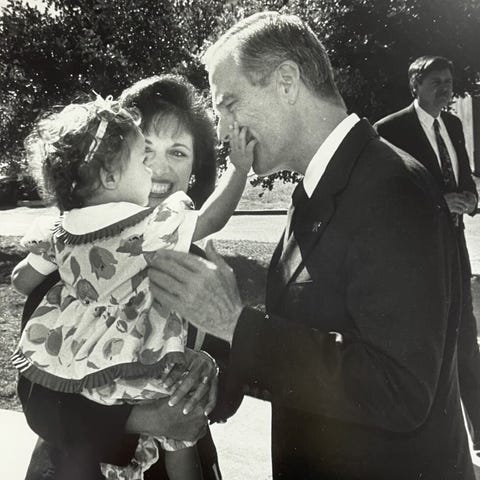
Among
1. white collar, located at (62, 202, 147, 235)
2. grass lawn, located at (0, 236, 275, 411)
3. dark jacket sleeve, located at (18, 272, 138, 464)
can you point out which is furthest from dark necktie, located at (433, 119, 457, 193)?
dark jacket sleeve, located at (18, 272, 138, 464)

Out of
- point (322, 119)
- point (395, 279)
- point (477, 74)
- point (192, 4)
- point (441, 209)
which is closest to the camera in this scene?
point (395, 279)

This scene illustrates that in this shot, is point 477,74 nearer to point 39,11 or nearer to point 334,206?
point 39,11

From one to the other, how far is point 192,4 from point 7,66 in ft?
10.2

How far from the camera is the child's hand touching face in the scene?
6.52ft

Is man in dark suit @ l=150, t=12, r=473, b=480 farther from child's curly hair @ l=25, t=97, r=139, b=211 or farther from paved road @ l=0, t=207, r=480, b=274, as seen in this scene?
paved road @ l=0, t=207, r=480, b=274

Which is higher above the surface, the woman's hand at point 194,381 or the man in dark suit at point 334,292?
the man in dark suit at point 334,292

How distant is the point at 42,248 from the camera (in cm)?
211

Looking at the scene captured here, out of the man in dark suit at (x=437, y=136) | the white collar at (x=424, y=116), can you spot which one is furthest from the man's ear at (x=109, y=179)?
the white collar at (x=424, y=116)

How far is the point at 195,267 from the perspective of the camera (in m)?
1.68

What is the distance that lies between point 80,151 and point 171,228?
0.36 m

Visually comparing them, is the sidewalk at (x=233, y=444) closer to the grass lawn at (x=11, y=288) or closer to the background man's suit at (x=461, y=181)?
the grass lawn at (x=11, y=288)

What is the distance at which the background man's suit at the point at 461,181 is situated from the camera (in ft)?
13.2

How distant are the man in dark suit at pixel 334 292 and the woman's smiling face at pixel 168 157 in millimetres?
665

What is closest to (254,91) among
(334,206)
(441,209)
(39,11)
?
(334,206)
